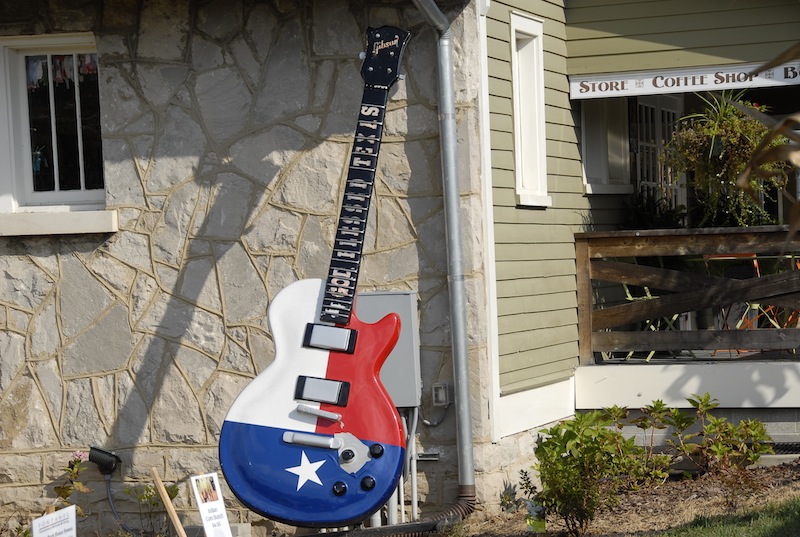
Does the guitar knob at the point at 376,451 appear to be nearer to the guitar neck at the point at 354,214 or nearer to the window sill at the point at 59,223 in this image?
the guitar neck at the point at 354,214

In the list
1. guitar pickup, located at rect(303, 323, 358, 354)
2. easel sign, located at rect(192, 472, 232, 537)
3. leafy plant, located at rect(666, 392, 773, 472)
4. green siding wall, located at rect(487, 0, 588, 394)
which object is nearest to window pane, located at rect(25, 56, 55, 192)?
guitar pickup, located at rect(303, 323, 358, 354)

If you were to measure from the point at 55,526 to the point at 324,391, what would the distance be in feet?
4.84

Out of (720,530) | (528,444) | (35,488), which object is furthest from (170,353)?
(720,530)

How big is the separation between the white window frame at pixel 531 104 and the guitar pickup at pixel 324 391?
103 inches

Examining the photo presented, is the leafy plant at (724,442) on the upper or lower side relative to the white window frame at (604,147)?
lower

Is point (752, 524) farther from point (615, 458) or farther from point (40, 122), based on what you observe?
point (40, 122)

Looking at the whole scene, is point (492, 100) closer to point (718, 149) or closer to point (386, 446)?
point (718, 149)

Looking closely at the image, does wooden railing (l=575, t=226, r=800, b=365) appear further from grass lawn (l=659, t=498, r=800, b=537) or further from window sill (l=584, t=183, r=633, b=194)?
grass lawn (l=659, t=498, r=800, b=537)

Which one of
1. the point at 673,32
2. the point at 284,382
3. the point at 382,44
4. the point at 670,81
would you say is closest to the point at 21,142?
the point at 382,44

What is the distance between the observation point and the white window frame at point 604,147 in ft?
30.0

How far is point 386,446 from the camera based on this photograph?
5.86 meters

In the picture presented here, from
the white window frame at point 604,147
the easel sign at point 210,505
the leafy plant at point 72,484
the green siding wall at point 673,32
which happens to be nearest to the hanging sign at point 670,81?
the green siding wall at point 673,32

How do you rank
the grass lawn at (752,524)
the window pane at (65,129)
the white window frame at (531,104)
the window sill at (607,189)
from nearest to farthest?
the grass lawn at (752,524) → the window pane at (65,129) → the white window frame at (531,104) → the window sill at (607,189)

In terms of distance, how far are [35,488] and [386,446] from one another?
281 centimetres
